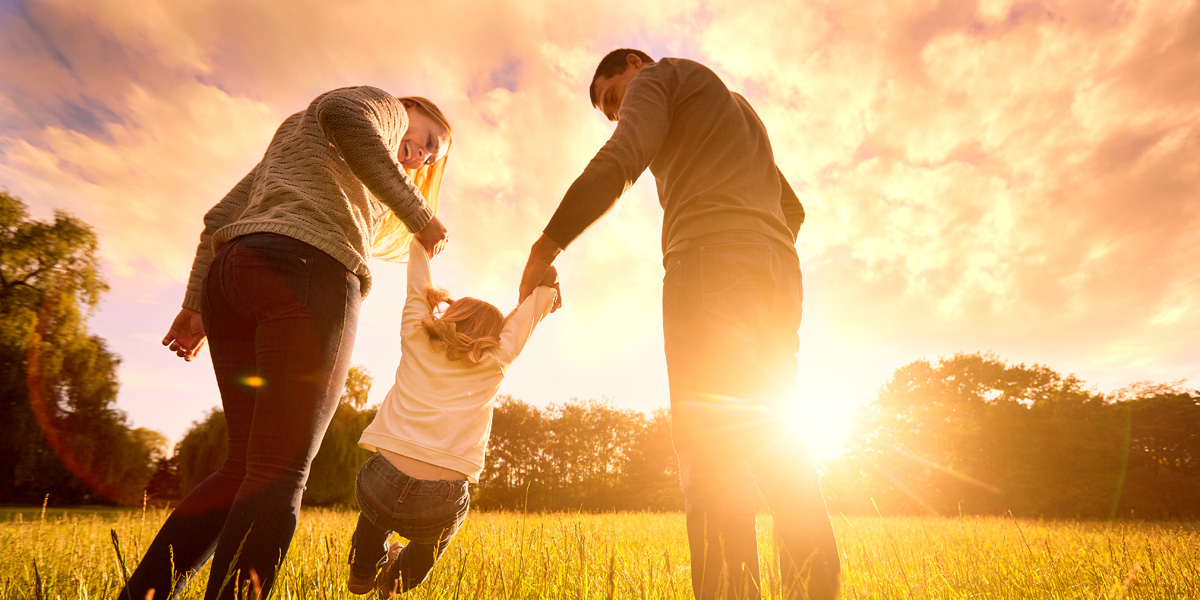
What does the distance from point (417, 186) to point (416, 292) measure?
1.98 ft

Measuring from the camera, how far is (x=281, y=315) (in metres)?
1.60

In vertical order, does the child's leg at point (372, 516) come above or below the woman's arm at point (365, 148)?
below

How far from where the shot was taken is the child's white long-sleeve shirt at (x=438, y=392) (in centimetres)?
202

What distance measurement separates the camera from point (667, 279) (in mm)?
1950

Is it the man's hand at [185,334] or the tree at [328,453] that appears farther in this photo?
the tree at [328,453]

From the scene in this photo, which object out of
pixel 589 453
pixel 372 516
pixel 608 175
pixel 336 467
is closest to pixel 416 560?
pixel 372 516

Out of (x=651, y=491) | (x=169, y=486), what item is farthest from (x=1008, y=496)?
(x=169, y=486)

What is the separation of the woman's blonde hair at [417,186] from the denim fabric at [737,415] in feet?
4.83

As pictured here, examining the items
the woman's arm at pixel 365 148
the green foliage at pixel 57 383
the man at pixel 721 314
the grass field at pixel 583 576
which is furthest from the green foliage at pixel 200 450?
the man at pixel 721 314

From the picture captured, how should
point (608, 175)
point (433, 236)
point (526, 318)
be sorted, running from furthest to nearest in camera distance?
point (526, 318), point (433, 236), point (608, 175)

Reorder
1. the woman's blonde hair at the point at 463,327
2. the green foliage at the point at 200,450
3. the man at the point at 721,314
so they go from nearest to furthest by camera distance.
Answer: the man at the point at 721,314 → the woman's blonde hair at the point at 463,327 → the green foliage at the point at 200,450

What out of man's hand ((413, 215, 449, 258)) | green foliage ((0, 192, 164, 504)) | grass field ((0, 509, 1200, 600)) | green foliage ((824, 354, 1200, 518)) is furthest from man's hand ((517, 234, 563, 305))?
green foliage ((0, 192, 164, 504))

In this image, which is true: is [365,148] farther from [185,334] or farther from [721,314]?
[721,314]

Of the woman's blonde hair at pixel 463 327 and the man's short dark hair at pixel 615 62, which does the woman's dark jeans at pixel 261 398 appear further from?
the man's short dark hair at pixel 615 62
